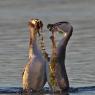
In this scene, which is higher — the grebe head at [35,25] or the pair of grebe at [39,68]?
the grebe head at [35,25]

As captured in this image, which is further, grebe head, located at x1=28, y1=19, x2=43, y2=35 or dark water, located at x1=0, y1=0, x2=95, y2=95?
dark water, located at x1=0, y1=0, x2=95, y2=95

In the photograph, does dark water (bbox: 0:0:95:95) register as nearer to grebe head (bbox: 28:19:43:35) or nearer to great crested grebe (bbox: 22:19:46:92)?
great crested grebe (bbox: 22:19:46:92)

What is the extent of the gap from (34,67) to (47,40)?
8.05 m

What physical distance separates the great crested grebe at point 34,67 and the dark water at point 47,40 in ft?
2.76

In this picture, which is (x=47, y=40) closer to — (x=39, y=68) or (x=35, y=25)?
(x=35, y=25)

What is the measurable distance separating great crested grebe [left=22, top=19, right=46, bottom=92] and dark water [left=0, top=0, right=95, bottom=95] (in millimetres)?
843

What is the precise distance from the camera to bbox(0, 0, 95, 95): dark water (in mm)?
19609

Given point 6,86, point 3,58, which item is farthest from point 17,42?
point 6,86

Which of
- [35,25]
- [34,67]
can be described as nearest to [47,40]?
[35,25]

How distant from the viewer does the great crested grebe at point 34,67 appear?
17.5 m

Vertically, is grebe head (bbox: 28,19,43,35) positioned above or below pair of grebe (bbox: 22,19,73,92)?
above

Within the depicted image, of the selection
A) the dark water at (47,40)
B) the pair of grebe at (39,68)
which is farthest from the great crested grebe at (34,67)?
the dark water at (47,40)

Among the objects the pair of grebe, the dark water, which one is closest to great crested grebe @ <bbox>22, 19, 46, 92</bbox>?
the pair of grebe

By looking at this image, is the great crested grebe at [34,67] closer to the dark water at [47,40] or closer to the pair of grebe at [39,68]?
the pair of grebe at [39,68]
